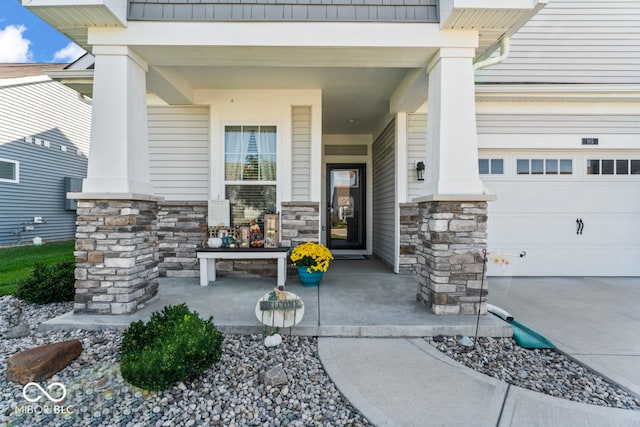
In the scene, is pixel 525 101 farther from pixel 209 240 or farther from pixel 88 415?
pixel 88 415

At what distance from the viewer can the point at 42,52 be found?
1764cm

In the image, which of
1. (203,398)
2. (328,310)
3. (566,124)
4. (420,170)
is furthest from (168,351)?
(566,124)

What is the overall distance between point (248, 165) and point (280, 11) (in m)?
2.24

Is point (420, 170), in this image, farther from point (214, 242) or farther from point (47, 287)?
point (47, 287)

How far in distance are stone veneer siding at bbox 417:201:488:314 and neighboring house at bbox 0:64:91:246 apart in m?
9.37

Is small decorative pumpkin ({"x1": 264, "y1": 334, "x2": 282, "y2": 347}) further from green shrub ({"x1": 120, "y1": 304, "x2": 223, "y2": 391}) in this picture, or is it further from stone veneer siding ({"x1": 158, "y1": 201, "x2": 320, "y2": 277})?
stone veneer siding ({"x1": 158, "y1": 201, "x2": 320, "y2": 277})

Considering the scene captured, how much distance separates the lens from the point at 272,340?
9.32ft

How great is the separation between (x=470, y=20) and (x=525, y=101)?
2.72 metres

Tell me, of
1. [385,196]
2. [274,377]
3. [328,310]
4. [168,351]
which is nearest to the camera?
[168,351]

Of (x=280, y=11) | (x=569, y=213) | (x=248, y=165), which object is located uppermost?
(x=280, y=11)

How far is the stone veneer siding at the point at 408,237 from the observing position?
5.41m

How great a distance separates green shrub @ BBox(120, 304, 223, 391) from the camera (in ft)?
6.79

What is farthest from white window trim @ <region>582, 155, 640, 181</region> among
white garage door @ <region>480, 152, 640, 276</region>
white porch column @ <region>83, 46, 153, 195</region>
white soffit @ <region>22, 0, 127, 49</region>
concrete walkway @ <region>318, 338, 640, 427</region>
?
white soffit @ <region>22, 0, 127, 49</region>

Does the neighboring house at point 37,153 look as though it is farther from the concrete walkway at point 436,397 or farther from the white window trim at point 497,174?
the concrete walkway at point 436,397
